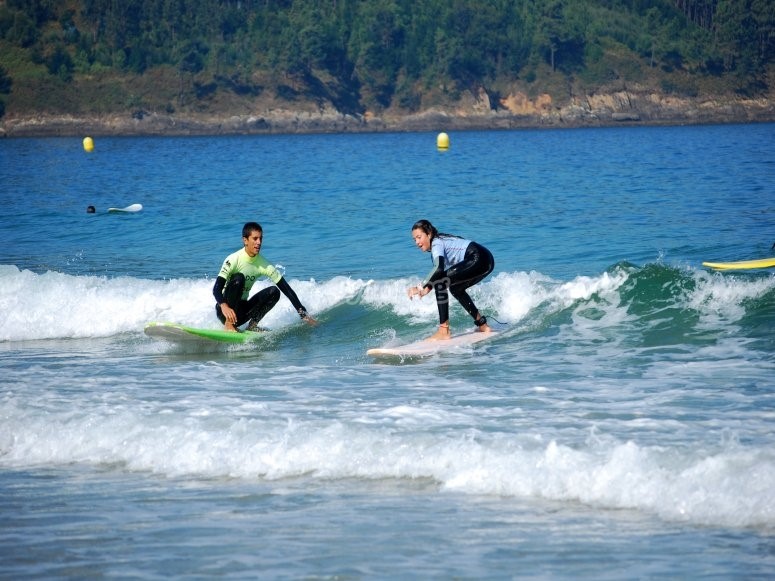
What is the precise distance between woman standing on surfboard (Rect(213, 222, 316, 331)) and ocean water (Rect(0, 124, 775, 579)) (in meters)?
0.41

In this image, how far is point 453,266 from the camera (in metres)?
11.1

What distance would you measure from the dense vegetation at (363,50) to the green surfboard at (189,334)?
11440 cm

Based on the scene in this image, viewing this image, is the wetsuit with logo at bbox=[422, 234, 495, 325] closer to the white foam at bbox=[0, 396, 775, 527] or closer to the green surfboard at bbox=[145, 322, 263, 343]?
the green surfboard at bbox=[145, 322, 263, 343]

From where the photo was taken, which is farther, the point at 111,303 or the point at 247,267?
the point at 111,303

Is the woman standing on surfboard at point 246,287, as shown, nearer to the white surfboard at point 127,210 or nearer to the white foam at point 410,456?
the white foam at point 410,456

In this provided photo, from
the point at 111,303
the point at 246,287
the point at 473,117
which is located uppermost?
the point at 473,117

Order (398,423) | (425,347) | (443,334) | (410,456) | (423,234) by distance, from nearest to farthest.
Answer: (410,456), (398,423), (423,234), (425,347), (443,334)

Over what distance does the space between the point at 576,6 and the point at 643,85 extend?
1970 cm

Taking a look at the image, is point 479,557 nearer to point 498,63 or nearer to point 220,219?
point 220,219

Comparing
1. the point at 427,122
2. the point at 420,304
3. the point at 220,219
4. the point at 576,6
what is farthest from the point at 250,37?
the point at 420,304

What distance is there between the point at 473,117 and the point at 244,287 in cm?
11799

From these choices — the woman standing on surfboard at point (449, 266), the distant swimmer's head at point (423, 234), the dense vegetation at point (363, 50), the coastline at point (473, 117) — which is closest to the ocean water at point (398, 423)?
the woman standing on surfboard at point (449, 266)

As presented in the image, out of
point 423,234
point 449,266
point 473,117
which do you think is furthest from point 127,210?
point 473,117

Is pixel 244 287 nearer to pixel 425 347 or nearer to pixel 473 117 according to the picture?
pixel 425 347
